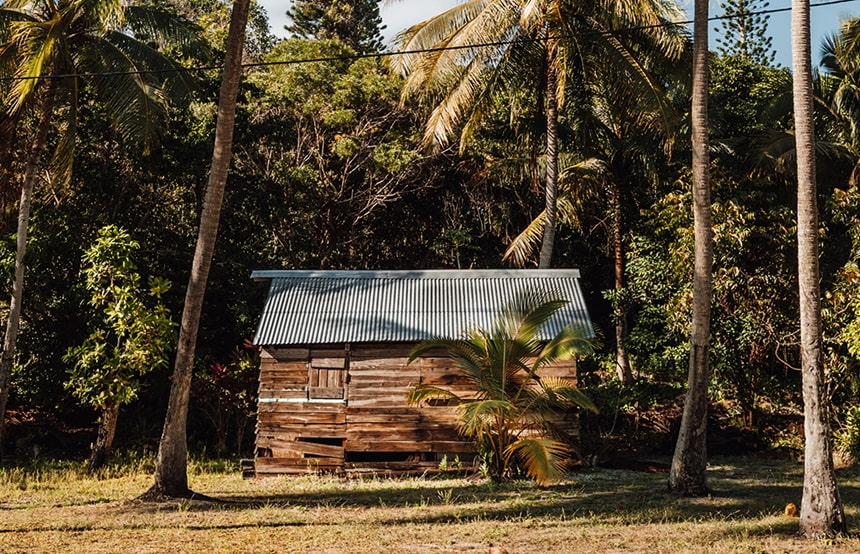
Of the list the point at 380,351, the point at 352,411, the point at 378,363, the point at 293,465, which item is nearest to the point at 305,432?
the point at 293,465

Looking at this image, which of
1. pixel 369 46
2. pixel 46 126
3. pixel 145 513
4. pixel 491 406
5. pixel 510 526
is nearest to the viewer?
pixel 510 526

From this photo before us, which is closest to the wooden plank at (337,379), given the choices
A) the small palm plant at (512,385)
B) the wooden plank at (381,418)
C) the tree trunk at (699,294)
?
the wooden plank at (381,418)

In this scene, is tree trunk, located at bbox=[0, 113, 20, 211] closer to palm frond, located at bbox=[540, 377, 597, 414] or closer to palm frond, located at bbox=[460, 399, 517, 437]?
palm frond, located at bbox=[460, 399, 517, 437]

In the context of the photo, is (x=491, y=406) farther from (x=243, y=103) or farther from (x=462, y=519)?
(x=243, y=103)

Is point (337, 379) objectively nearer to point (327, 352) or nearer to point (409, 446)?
point (327, 352)

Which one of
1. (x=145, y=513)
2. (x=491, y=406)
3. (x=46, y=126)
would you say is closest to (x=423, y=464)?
(x=491, y=406)

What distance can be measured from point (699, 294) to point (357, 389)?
6.28 metres

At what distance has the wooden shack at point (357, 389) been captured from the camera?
50.4 ft

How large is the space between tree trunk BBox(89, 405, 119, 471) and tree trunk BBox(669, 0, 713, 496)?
1046cm

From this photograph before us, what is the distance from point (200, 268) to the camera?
1192cm

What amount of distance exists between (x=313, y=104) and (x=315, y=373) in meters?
10.9

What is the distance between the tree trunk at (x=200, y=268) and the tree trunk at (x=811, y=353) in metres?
7.19

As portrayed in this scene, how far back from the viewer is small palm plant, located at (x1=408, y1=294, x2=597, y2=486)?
14484 mm

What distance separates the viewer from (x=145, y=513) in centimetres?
1128
